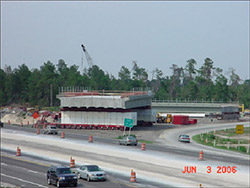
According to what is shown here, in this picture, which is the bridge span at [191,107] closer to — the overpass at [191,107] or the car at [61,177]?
the overpass at [191,107]

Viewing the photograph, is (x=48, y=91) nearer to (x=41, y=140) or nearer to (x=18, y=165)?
(x=41, y=140)

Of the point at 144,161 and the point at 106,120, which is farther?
the point at 106,120

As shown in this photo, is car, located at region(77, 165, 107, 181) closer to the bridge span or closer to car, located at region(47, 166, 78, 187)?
car, located at region(47, 166, 78, 187)

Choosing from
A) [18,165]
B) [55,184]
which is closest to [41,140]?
[18,165]

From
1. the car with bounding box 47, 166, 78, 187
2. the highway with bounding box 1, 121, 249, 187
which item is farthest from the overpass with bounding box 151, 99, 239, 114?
the car with bounding box 47, 166, 78, 187

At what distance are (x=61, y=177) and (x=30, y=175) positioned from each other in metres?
7.95

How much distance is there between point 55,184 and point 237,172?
1800 cm

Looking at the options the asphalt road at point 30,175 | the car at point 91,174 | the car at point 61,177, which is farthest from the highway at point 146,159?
the car at point 61,177

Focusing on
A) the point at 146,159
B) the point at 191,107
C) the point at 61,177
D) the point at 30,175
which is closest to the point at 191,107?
the point at 191,107

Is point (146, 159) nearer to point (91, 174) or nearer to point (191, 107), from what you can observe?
point (91, 174)

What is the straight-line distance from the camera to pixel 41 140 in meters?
70.2

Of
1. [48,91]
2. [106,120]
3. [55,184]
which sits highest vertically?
[48,91]

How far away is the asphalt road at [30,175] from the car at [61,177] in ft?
2.73

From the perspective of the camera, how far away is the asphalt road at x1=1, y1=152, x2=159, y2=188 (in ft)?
120
